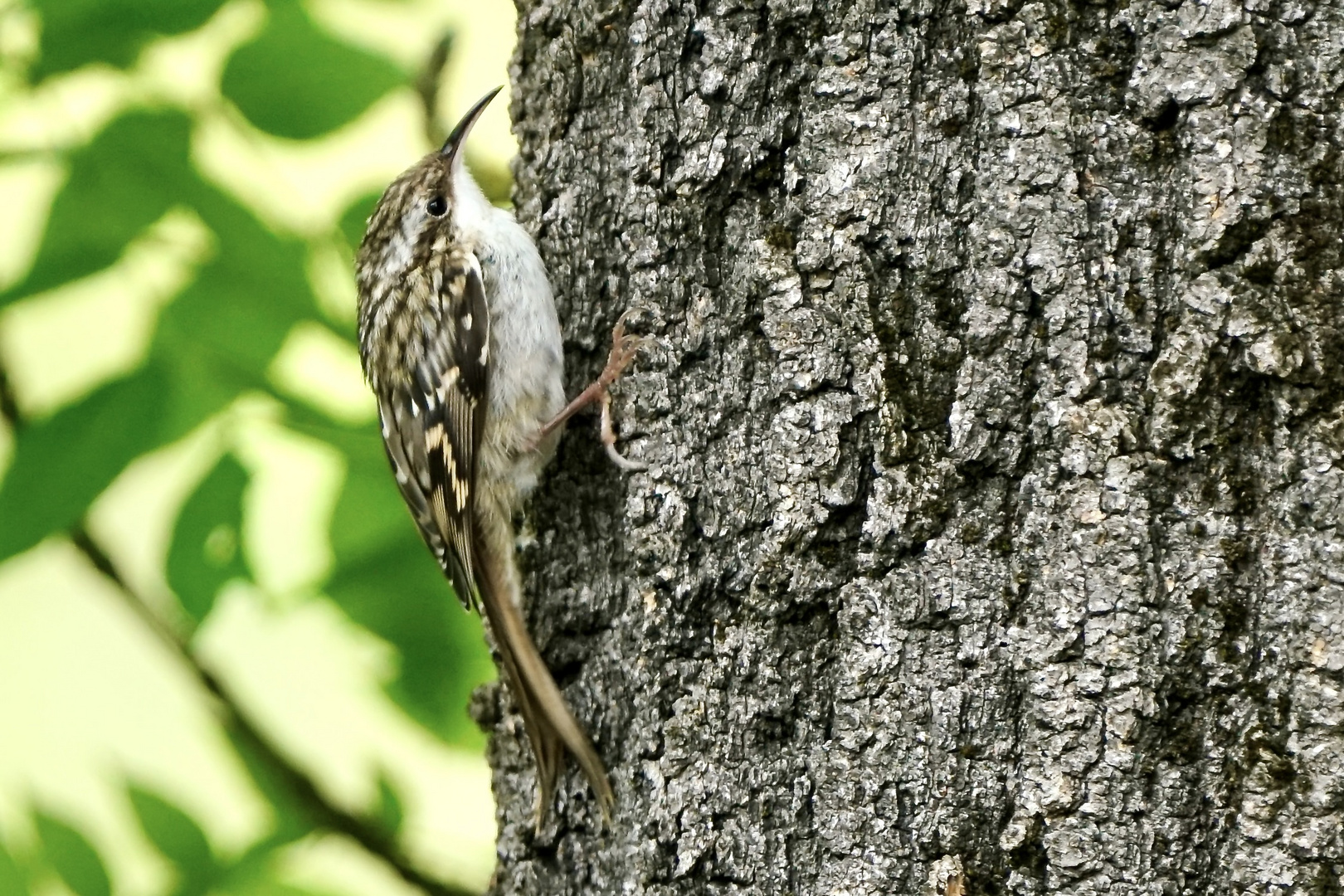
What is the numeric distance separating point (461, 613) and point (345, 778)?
3.87 meters

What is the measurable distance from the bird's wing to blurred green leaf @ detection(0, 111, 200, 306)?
0.65 metres

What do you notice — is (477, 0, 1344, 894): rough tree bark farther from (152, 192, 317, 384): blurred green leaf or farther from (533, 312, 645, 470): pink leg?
(152, 192, 317, 384): blurred green leaf

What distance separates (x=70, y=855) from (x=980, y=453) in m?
1.61

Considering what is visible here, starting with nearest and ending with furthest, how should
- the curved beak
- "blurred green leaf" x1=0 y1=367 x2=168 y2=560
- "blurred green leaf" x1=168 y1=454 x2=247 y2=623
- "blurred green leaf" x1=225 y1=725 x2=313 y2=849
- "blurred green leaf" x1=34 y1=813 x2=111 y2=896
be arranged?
"blurred green leaf" x1=0 y1=367 x2=168 y2=560
"blurred green leaf" x1=168 y1=454 x2=247 y2=623
"blurred green leaf" x1=34 y1=813 x2=111 y2=896
"blurred green leaf" x1=225 y1=725 x2=313 y2=849
the curved beak

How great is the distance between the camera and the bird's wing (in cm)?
265

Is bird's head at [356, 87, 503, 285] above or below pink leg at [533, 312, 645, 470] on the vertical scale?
above

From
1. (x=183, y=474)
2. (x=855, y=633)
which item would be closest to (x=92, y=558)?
(x=183, y=474)

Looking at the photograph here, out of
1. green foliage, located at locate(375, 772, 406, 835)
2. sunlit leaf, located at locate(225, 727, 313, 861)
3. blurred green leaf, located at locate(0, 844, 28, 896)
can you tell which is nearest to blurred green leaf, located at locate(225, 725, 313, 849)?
sunlit leaf, located at locate(225, 727, 313, 861)

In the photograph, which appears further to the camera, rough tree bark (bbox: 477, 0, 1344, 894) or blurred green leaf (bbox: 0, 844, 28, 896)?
blurred green leaf (bbox: 0, 844, 28, 896)

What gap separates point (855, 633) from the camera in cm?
181

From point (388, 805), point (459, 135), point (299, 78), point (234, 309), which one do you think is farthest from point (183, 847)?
point (459, 135)

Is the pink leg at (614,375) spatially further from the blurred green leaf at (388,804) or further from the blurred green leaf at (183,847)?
the blurred green leaf at (183,847)

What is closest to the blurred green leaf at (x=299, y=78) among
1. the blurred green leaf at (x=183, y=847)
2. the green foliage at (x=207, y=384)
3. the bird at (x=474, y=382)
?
the green foliage at (x=207, y=384)

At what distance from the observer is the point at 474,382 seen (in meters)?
2.79
